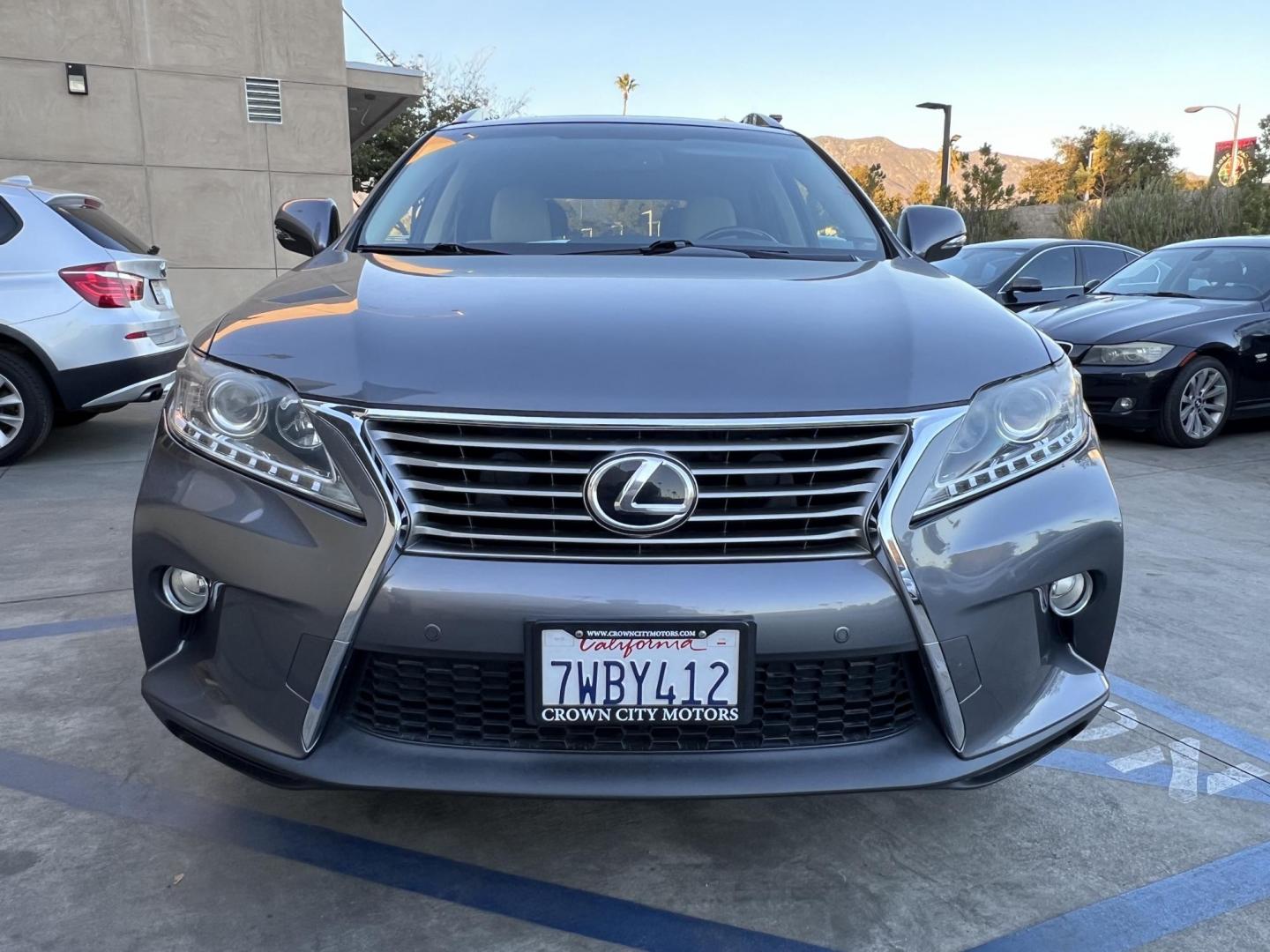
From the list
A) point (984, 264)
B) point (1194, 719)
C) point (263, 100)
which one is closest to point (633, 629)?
point (1194, 719)

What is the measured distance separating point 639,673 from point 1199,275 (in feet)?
24.0

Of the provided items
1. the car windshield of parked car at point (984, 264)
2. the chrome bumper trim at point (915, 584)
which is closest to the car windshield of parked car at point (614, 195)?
the chrome bumper trim at point (915, 584)

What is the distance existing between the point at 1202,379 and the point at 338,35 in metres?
9.76

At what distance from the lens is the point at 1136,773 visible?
2391 mm

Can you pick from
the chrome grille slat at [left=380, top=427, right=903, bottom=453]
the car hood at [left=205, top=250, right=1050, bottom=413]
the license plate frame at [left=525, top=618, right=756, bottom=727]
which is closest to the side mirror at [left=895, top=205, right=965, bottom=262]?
the car hood at [left=205, top=250, right=1050, bottom=413]

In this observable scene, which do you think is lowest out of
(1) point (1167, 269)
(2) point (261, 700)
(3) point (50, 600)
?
(3) point (50, 600)

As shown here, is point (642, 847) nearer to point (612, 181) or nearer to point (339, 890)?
point (339, 890)

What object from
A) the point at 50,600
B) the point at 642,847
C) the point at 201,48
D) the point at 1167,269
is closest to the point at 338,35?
the point at 201,48

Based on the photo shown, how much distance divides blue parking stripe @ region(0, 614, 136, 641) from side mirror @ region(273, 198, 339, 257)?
1310 millimetres

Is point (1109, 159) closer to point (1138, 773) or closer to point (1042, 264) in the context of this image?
point (1042, 264)

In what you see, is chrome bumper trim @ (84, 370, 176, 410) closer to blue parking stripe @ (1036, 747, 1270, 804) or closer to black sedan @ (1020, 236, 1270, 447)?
blue parking stripe @ (1036, 747, 1270, 804)

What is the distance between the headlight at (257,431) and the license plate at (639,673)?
1.38ft

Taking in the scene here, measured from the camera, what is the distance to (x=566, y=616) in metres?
1.58

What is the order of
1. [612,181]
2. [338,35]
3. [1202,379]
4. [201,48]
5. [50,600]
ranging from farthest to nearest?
[338,35] < [201,48] < [1202,379] < [50,600] < [612,181]
